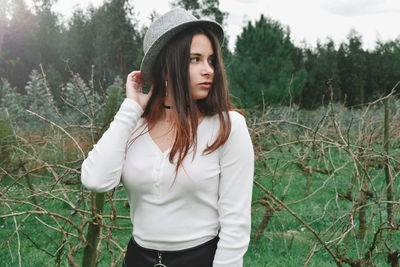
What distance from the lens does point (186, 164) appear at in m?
1.45

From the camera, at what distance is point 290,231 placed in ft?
15.0

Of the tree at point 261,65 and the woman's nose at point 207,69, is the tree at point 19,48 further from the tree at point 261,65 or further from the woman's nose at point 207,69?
the woman's nose at point 207,69

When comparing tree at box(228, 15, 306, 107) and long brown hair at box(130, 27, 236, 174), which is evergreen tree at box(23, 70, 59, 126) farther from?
long brown hair at box(130, 27, 236, 174)

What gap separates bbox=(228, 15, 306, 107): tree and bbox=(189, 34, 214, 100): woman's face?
45.4 feet

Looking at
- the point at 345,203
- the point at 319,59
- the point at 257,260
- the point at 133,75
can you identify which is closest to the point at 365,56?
the point at 319,59

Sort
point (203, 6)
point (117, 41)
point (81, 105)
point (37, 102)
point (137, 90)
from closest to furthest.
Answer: point (137, 90) → point (81, 105) → point (37, 102) → point (203, 6) → point (117, 41)

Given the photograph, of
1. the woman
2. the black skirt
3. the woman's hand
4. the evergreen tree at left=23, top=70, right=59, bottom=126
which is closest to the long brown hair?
the woman

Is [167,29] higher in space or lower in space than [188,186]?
higher

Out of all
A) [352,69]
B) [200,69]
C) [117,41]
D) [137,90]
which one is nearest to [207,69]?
[200,69]

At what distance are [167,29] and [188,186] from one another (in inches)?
A: 24.1

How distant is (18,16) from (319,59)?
26648mm

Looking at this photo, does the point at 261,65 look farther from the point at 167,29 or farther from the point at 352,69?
the point at 352,69

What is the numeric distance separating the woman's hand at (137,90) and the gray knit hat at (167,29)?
2.6 inches

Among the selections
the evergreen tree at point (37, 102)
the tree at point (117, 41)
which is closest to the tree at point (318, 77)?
the tree at point (117, 41)
